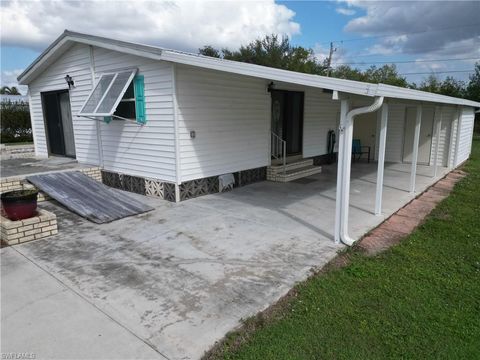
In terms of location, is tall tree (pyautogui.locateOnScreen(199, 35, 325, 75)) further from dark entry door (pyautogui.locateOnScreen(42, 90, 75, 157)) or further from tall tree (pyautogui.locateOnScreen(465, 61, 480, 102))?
dark entry door (pyautogui.locateOnScreen(42, 90, 75, 157))

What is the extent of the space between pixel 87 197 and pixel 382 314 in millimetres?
5216

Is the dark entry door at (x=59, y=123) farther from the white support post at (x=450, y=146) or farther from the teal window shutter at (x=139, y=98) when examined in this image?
the white support post at (x=450, y=146)

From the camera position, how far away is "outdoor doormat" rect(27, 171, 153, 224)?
18.4ft

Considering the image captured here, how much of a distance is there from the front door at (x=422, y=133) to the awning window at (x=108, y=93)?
27.8 feet

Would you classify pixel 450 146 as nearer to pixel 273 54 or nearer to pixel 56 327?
pixel 56 327

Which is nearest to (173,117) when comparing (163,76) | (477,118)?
(163,76)

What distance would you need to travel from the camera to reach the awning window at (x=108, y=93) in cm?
638

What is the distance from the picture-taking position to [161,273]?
3.64m

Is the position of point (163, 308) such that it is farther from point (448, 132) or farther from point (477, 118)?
point (477, 118)

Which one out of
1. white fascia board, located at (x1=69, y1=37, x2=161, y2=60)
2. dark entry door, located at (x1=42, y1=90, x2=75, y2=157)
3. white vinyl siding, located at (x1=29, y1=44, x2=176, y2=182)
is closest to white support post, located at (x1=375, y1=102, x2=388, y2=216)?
white vinyl siding, located at (x1=29, y1=44, x2=176, y2=182)

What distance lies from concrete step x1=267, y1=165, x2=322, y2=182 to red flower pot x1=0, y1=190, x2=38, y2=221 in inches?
204

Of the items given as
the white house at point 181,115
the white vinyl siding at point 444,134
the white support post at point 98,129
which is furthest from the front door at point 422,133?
the white support post at point 98,129

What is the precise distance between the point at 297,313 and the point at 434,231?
307 centimetres

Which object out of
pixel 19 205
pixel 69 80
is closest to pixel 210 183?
pixel 19 205
